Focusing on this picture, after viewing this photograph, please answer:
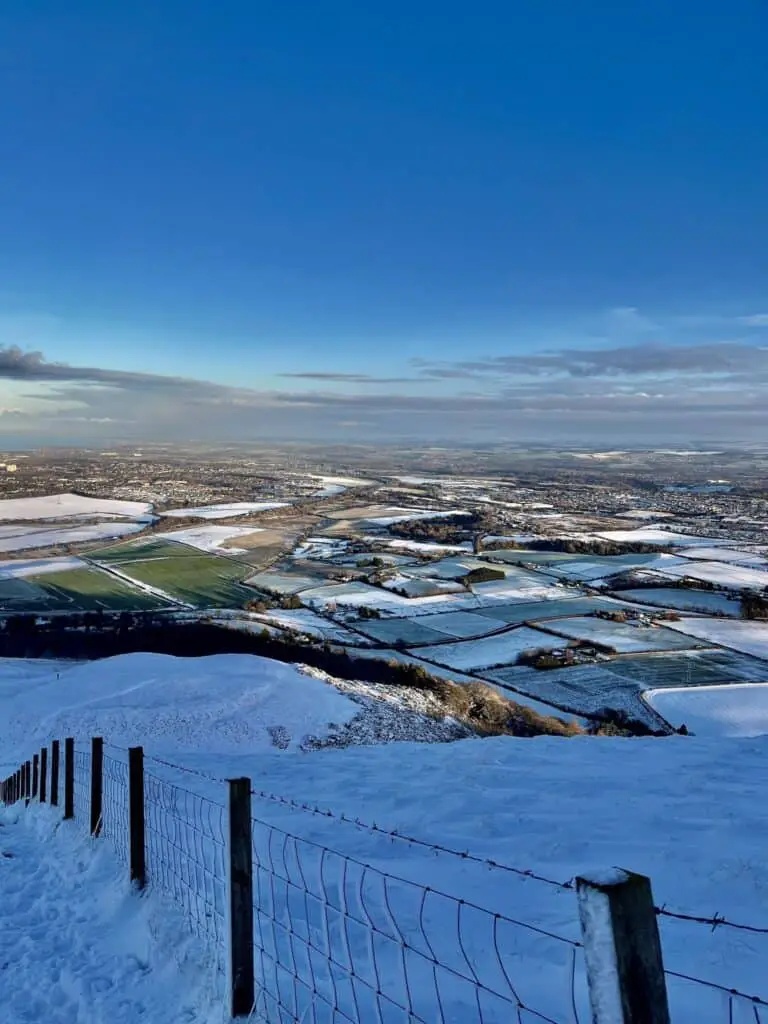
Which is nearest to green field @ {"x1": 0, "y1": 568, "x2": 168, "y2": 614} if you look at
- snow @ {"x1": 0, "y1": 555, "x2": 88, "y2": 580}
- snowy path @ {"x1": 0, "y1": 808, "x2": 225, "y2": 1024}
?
snow @ {"x1": 0, "y1": 555, "x2": 88, "y2": 580}

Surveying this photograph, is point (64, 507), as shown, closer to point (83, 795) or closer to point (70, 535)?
point (70, 535)

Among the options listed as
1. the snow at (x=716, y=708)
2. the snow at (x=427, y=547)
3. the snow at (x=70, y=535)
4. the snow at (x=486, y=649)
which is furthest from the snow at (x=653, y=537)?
the snow at (x=70, y=535)

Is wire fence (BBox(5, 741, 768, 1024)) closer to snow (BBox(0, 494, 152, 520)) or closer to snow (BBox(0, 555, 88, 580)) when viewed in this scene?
snow (BBox(0, 555, 88, 580))

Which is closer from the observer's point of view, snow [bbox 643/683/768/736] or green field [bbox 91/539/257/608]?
snow [bbox 643/683/768/736]

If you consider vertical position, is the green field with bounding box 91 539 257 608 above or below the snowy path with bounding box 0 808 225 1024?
below

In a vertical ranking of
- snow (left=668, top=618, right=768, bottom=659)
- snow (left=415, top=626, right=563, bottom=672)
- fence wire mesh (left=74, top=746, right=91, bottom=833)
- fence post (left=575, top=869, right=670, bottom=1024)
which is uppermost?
fence post (left=575, top=869, right=670, bottom=1024)

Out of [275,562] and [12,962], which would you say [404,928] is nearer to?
[12,962]

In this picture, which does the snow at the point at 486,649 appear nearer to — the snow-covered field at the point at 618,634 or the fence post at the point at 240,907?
the snow-covered field at the point at 618,634
